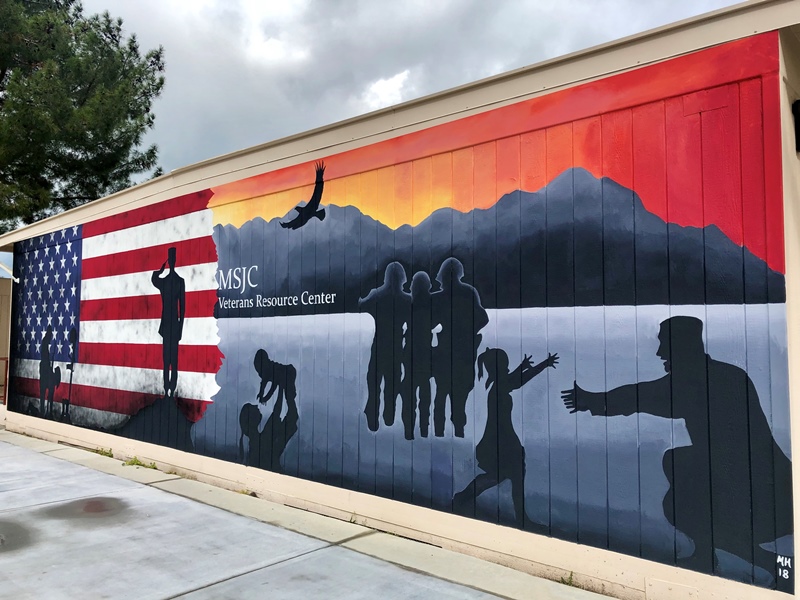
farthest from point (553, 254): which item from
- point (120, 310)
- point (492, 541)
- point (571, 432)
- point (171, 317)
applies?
point (120, 310)

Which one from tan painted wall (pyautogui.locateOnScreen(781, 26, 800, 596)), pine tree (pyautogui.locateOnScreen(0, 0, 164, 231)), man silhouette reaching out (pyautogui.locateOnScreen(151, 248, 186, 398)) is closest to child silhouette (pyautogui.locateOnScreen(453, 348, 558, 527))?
tan painted wall (pyautogui.locateOnScreen(781, 26, 800, 596))

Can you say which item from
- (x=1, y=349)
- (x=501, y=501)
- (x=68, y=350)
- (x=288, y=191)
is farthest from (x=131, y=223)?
(x=1, y=349)

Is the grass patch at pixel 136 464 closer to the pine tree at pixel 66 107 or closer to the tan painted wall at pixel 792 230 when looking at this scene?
the tan painted wall at pixel 792 230

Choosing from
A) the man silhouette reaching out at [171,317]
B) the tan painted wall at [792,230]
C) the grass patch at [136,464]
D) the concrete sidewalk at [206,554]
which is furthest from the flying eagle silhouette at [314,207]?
the grass patch at [136,464]

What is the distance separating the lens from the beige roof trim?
143 inches

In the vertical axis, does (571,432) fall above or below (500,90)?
below

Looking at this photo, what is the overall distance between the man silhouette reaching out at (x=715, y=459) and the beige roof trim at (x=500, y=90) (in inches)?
66.9

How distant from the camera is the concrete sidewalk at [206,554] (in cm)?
403

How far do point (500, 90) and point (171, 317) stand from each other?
5200 millimetres

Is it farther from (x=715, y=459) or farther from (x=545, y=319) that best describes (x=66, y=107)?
(x=715, y=459)

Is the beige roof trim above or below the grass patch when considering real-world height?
above

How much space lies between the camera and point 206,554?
473cm

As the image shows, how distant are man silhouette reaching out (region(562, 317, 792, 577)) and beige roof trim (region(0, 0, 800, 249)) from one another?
1.70 meters

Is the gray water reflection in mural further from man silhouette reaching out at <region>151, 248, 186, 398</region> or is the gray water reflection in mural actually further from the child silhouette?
man silhouette reaching out at <region>151, 248, 186, 398</region>
